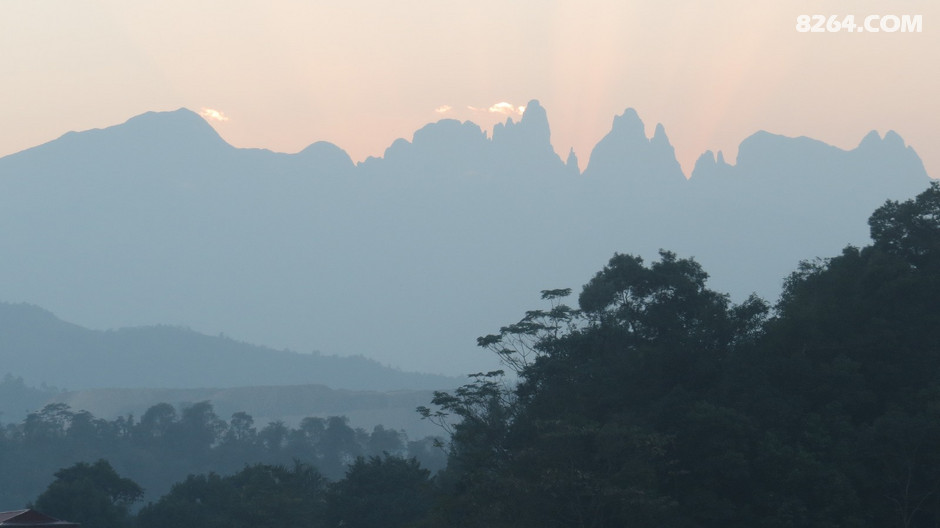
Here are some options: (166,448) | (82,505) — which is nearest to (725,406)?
(82,505)

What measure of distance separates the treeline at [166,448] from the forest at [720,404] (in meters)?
67.1

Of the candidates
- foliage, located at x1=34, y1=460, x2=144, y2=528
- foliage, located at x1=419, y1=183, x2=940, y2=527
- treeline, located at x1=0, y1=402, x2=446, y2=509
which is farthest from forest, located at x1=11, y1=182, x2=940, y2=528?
treeline, located at x1=0, y1=402, x2=446, y2=509

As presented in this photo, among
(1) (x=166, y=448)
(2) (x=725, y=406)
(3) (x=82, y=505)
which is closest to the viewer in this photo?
(2) (x=725, y=406)

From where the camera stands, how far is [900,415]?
111 ft

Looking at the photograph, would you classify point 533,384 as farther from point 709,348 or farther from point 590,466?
point 590,466

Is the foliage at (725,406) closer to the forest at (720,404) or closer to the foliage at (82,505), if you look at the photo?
the forest at (720,404)

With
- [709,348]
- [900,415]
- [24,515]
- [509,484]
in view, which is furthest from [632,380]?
[24,515]

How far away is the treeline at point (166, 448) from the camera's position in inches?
4471

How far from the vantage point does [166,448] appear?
126 m

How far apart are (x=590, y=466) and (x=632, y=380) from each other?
17.1 ft

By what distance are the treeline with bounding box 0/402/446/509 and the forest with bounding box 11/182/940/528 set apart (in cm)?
6713

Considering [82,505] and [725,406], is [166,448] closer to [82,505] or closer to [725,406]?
[82,505]

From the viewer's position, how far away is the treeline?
4471 inches

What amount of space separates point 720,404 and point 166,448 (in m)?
98.8
